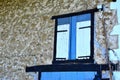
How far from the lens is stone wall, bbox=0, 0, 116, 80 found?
562 cm

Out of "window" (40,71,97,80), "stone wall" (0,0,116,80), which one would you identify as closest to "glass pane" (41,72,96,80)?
"window" (40,71,97,80)

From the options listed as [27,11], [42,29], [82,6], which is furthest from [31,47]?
[82,6]

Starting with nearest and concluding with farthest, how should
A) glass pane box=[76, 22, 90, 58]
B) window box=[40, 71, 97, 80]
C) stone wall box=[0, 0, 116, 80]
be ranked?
window box=[40, 71, 97, 80] → glass pane box=[76, 22, 90, 58] → stone wall box=[0, 0, 116, 80]

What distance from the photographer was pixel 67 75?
5188 mm

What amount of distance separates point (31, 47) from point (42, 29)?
1.40 ft

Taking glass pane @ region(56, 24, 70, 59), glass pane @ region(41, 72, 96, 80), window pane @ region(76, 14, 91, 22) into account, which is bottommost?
glass pane @ region(41, 72, 96, 80)

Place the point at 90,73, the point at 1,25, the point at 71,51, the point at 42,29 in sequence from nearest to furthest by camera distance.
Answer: the point at 90,73, the point at 71,51, the point at 42,29, the point at 1,25

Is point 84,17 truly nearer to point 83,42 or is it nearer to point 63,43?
point 83,42

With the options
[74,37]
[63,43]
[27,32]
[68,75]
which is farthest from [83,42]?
[27,32]

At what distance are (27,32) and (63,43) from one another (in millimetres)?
958

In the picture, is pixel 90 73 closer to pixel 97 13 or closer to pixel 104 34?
pixel 104 34

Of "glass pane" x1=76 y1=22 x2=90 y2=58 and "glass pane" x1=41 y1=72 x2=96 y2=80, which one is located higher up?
"glass pane" x1=76 y1=22 x2=90 y2=58

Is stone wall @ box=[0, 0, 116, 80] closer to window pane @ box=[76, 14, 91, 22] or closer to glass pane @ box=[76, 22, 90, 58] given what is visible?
window pane @ box=[76, 14, 91, 22]

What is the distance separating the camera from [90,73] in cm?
493
